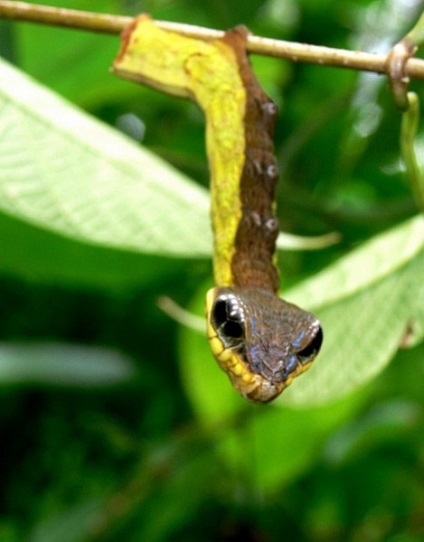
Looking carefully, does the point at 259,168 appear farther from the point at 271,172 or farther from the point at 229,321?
the point at 229,321

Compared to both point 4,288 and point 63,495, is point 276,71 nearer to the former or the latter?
point 4,288

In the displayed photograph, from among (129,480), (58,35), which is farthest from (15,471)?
(58,35)

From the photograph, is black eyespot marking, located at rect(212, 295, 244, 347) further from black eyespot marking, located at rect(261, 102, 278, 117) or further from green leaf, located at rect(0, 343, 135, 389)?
green leaf, located at rect(0, 343, 135, 389)

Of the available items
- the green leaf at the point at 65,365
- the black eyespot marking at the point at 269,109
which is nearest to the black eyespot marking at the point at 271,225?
the black eyespot marking at the point at 269,109

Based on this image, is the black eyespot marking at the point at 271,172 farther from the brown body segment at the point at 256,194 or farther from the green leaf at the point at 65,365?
the green leaf at the point at 65,365

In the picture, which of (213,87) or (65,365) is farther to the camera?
(65,365)

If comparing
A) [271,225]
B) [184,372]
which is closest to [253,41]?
[271,225]
